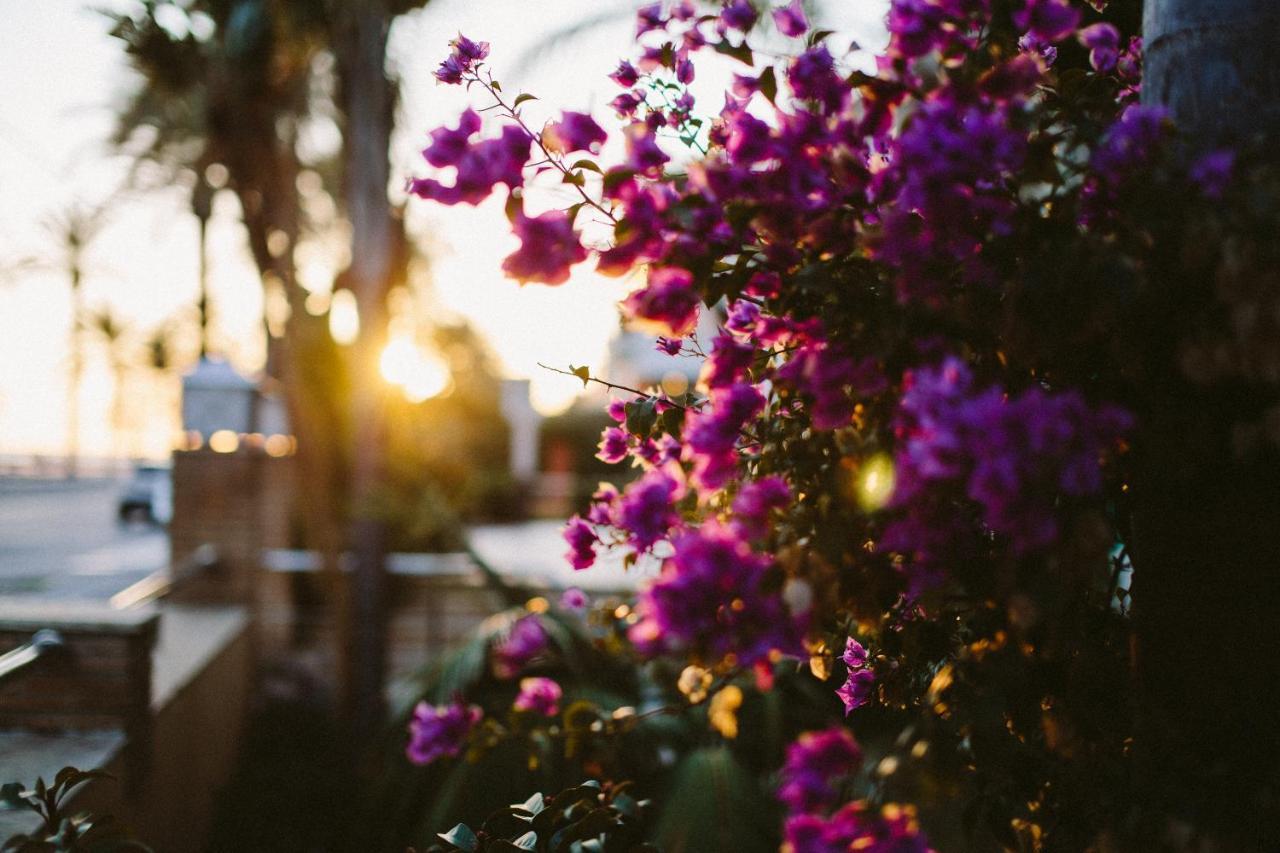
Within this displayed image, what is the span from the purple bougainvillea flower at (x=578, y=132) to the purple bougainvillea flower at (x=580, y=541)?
0.63 meters

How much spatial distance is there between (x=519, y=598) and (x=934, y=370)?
4317mm

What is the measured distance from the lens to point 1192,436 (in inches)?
44.1

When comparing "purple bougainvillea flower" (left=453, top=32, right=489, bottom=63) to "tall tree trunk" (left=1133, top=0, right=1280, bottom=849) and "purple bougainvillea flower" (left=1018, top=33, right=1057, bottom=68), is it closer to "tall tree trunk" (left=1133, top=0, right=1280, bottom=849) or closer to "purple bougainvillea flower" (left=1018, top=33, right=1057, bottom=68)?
"purple bougainvillea flower" (left=1018, top=33, right=1057, bottom=68)

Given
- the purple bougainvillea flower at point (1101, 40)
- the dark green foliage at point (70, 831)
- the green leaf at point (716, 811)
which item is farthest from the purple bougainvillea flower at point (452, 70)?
the green leaf at point (716, 811)

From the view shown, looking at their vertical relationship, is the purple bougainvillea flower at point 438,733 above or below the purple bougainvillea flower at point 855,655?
below

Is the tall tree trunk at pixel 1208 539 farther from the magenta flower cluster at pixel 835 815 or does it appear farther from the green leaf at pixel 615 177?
the green leaf at pixel 615 177

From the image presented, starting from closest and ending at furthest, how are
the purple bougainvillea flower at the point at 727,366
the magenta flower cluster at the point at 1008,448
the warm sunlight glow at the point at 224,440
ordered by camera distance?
the magenta flower cluster at the point at 1008,448
the purple bougainvillea flower at the point at 727,366
the warm sunlight glow at the point at 224,440

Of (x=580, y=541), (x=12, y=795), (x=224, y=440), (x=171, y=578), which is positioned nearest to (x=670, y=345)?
(x=580, y=541)

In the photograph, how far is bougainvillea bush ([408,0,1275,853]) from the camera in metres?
0.99

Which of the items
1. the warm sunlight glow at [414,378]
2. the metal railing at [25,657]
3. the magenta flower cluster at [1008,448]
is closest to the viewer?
the magenta flower cluster at [1008,448]

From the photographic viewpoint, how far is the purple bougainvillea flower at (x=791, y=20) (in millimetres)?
1339

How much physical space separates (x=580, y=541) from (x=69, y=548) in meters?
13.9

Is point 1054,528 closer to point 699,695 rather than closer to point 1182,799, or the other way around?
point 1182,799

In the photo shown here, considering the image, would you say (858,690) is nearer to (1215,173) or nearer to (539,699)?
(539,699)
